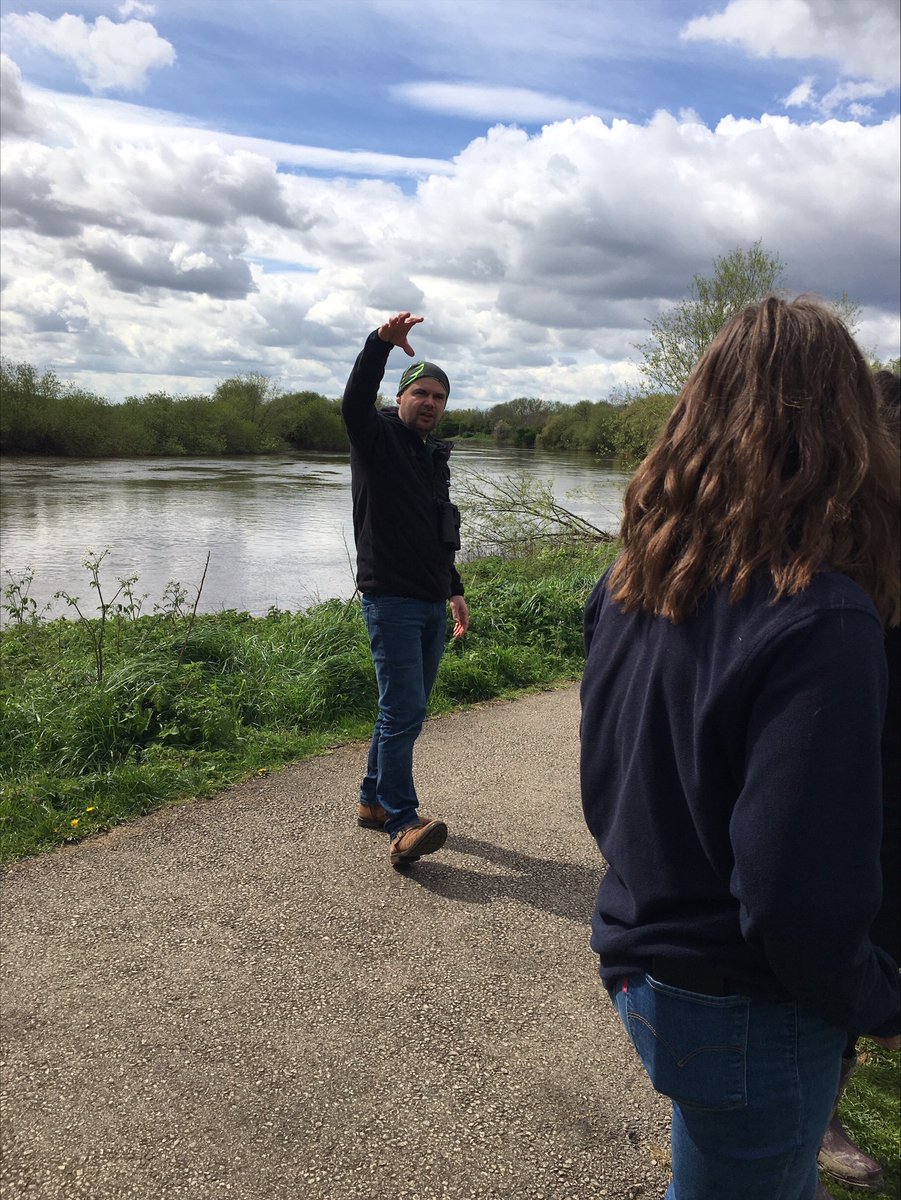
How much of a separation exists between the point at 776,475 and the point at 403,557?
259 centimetres

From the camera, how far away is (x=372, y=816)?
4199 mm

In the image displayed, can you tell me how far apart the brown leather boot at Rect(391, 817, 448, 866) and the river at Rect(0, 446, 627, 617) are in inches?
162

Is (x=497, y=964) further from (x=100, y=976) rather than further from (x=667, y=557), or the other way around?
(x=667, y=557)

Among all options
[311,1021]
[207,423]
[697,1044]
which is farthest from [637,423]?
[207,423]

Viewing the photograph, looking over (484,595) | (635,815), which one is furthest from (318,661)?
(635,815)

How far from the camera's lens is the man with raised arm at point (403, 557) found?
374cm

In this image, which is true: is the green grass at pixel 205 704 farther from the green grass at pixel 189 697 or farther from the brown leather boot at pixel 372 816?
the brown leather boot at pixel 372 816

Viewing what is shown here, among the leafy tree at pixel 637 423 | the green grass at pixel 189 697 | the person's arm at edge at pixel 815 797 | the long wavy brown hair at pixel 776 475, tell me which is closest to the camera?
the person's arm at edge at pixel 815 797

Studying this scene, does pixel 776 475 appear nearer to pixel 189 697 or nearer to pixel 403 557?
pixel 403 557

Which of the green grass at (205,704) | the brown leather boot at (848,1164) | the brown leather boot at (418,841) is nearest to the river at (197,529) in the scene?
the green grass at (205,704)

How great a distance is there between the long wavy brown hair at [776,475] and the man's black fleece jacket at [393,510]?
2434mm

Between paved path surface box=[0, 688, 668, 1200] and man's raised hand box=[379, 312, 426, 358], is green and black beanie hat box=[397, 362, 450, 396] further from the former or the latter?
paved path surface box=[0, 688, 668, 1200]

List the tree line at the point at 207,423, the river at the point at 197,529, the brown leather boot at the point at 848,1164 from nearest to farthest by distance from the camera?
the brown leather boot at the point at 848,1164
the river at the point at 197,529
the tree line at the point at 207,423

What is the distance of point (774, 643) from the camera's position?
3.67 feet
